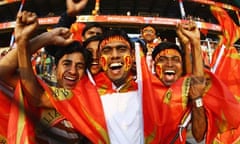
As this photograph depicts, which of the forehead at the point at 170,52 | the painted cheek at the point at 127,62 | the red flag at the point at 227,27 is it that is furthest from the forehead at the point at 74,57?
the red flag at the point at 227,27

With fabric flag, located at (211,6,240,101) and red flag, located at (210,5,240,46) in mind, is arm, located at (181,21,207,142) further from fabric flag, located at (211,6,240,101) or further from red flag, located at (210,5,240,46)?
red flag, located at (210,5,240,46)

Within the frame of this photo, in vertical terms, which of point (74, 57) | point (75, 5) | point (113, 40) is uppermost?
point (75, 5)

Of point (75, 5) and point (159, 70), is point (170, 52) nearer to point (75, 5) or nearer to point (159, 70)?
point (159, 70)

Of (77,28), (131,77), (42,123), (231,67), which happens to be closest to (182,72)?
(131,77)

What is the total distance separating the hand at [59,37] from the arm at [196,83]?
786 mm

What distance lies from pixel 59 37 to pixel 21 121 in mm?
608

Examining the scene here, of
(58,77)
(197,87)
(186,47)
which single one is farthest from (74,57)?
(197,87)

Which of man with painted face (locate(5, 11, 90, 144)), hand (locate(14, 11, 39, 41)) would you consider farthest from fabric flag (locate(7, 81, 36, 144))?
hand (locate(14, 11, 39, 41))

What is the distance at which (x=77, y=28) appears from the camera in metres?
4.58

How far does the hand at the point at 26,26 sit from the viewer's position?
2.47 meters

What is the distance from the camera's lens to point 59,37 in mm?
2814

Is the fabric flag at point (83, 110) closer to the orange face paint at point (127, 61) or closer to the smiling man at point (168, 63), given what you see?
the orange face paint at point (127, 61)

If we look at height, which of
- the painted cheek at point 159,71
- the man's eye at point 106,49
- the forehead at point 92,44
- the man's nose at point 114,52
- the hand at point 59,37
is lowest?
Result: the painted cheek at point 159,71

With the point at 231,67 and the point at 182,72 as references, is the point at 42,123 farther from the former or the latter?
the point at 231,67
